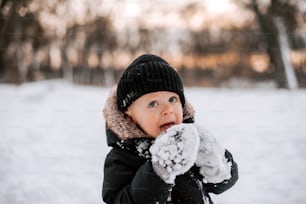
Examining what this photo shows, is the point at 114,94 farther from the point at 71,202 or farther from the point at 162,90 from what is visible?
the point at 71,202

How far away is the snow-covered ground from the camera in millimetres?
1880

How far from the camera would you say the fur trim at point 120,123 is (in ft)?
2.62

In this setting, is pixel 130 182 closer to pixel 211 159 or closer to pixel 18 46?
pixel 211 159

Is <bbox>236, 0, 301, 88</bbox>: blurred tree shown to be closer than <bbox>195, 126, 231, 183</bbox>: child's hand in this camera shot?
No

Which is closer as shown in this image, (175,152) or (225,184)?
(175,152)

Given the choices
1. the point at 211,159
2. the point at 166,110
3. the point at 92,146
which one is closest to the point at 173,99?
→ the point at 166,110

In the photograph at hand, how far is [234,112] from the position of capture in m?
4.04

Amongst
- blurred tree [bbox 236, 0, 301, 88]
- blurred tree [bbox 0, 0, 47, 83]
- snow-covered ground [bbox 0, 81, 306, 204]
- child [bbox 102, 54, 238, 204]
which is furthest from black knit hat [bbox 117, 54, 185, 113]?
blurred tree [bbox 0, 0, 47, 83]

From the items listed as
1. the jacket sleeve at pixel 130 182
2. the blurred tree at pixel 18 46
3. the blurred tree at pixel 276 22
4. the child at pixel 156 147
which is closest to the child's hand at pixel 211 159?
the child at pixel 156 147

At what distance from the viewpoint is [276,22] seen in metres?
5.36

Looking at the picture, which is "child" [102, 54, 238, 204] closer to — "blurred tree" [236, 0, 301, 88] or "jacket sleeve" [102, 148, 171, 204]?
"jacket sleeve" [102, 148, 171, 204]

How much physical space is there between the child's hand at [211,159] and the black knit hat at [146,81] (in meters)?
0.12

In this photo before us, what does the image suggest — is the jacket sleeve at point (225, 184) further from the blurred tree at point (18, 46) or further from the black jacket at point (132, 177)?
the blurred tree at point (18, 46)

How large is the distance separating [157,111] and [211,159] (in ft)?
0.50
